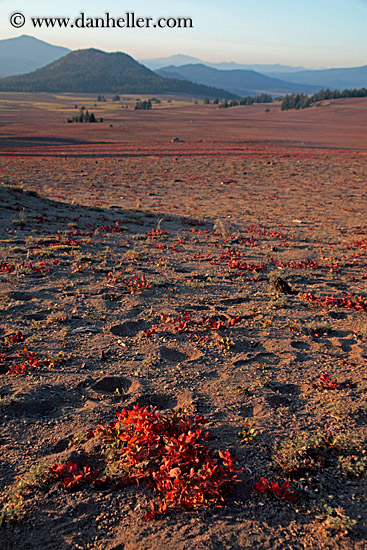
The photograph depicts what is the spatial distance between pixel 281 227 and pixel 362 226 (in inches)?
115

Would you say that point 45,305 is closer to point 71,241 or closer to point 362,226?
point 71,241

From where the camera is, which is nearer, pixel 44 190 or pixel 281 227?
pixel 281 227

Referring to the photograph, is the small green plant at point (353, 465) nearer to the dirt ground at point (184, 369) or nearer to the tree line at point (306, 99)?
the dirt ground at point (184, 369)

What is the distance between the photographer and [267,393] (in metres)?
4.68

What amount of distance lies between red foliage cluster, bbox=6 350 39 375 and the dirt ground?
0.02 m

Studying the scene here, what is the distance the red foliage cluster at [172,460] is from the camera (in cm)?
319

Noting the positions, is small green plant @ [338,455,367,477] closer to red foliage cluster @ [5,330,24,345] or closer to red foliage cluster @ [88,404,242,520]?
red foliage cluster @ [88,404,242,520]

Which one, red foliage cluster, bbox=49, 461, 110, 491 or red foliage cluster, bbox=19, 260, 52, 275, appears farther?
red foliage cluster, bbox=19, 260, 52, 275

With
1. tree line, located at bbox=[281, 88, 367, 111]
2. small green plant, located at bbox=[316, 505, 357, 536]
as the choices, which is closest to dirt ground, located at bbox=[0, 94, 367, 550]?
small green plant, located at bbox=[316, 505, 357, 536]

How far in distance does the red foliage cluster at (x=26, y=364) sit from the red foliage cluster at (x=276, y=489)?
3.08 metres

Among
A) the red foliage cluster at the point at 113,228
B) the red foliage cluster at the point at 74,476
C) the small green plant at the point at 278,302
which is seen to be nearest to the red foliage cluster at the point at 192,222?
the red foliage cluster at the point at 113,228

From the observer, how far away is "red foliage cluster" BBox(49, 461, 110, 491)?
132 inches

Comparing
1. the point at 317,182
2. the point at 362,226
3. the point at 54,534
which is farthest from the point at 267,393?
the point at 317,182

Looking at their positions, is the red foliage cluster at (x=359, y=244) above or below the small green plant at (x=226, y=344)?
below
